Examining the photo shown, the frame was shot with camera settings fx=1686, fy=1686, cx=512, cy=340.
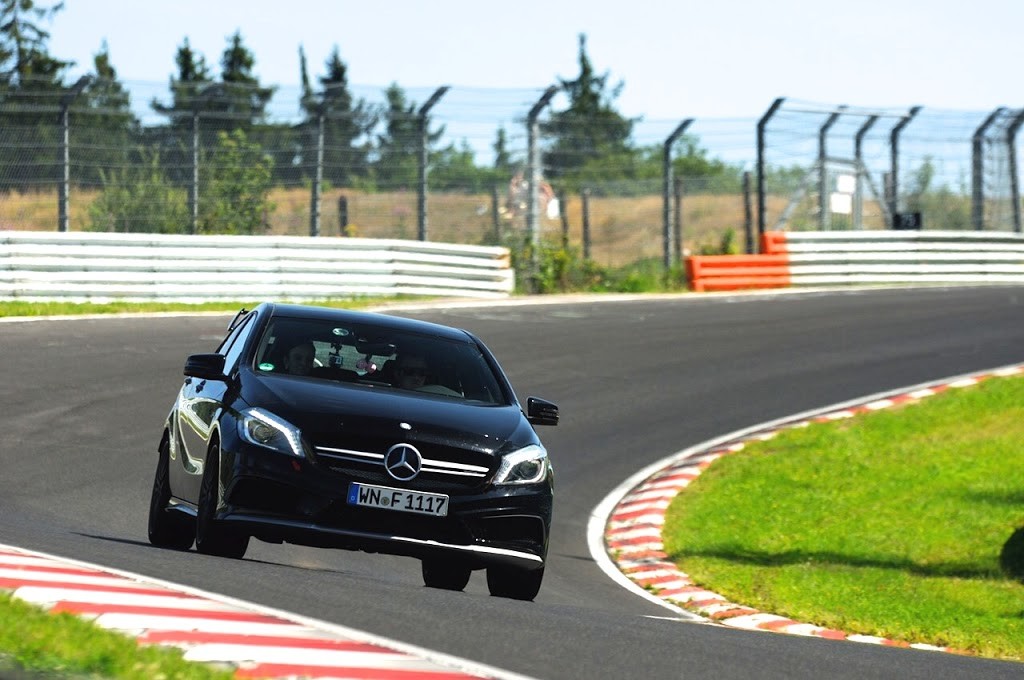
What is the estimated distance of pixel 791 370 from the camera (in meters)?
20.1

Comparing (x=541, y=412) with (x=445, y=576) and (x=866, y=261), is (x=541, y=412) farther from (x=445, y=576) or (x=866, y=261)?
(x=866, y=261)

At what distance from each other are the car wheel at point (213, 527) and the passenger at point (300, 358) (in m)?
0.68

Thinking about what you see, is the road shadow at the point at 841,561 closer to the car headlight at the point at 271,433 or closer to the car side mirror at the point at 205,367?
the car side mirror at the point at 205,367

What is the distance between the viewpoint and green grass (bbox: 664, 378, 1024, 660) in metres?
9.98

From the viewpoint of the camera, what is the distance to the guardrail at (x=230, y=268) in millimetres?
21875

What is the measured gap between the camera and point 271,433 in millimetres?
8094

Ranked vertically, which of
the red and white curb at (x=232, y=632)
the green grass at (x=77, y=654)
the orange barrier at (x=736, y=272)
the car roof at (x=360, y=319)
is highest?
the orange barrier at (x=736, y=272)

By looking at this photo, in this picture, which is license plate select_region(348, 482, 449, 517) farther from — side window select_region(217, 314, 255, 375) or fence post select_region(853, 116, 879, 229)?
fence post select_region(853, 116, 879, 229)

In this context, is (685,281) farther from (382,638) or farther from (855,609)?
(382,638)

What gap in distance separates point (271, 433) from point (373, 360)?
1219mm

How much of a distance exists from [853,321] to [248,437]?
17395 millimetres

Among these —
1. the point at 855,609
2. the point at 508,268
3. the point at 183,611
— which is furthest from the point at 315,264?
the point at 183,611

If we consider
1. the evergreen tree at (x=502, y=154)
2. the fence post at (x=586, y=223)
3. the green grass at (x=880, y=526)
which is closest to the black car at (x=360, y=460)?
the green grass at (x=880, y=526)

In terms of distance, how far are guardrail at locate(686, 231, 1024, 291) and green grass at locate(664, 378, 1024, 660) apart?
13074mm
